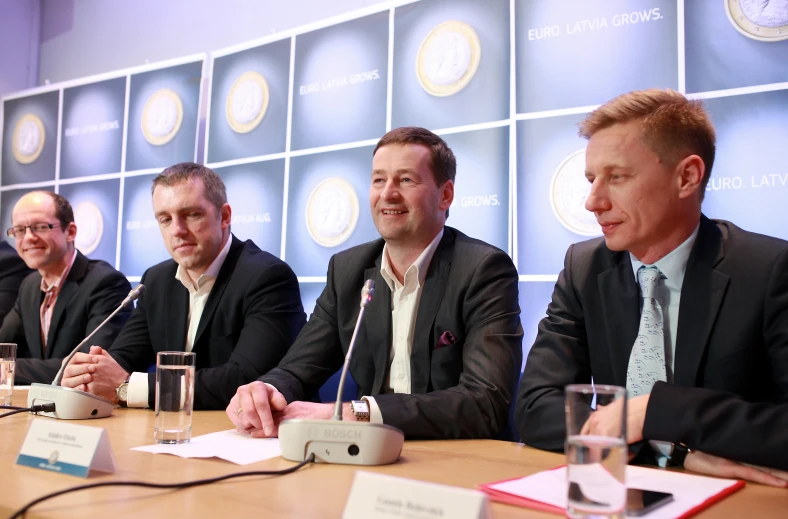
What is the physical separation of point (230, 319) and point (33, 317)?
1.54 meters

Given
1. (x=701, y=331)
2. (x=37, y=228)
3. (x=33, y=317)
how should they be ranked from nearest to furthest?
1. (x=701, y=331)
2. (x=33, y=317)
3. (x=37, y=228)

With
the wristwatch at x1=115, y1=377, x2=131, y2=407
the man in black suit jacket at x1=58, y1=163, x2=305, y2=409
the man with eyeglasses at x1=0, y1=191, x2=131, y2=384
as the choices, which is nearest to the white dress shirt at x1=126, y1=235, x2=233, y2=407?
the man in black suit jacket at x1=58, y1=163, x2=305, y2=409

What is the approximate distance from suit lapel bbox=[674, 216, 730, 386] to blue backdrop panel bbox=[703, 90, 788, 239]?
1.02m

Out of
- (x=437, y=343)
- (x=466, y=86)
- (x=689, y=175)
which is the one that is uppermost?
(x=466, y=86)

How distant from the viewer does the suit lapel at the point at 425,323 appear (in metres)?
2.20

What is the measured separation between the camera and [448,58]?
3371mm

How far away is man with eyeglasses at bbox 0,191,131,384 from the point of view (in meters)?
3.48

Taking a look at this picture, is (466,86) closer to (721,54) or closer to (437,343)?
(721,54)

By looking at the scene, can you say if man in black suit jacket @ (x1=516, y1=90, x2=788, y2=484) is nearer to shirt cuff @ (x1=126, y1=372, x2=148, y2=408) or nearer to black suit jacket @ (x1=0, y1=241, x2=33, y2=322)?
shirt cuff @ (x1=126, y1=372, x2=148, y2=408)

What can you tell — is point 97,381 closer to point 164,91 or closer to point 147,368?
point 147,368

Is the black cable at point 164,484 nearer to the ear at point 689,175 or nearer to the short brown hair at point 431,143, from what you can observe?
the ear at point 689,175

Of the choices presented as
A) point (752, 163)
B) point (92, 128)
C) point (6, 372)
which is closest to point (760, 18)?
point (752, 163)

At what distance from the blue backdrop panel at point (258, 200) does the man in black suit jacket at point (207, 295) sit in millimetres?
890

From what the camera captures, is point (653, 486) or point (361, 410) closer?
point (653, 486)
